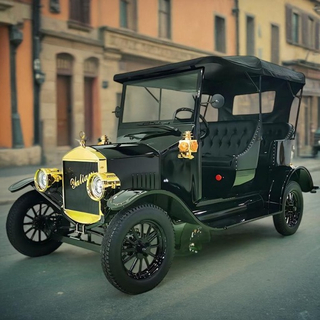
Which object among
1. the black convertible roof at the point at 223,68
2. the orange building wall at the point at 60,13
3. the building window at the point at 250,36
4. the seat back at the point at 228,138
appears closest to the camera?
the black convertible roof at the point at 223,68

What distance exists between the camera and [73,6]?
13969mm

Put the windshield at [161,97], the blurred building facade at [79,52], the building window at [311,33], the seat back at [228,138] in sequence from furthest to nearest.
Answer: the building window at [311,33], the blurred building facade at [79,52], the seat back at [228,138], the windshield at [161,97]

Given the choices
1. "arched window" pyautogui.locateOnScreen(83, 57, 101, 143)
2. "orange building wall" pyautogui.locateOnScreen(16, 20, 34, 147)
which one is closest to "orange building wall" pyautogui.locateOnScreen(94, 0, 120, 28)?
"arched window" pyautogui.locateOnScreen(83, 57, 101, 143)

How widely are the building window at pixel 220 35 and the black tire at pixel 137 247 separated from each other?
1747 centimetres

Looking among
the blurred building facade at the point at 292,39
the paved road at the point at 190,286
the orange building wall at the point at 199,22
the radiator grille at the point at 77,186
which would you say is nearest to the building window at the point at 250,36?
the blurred building facade at the point at 292,39

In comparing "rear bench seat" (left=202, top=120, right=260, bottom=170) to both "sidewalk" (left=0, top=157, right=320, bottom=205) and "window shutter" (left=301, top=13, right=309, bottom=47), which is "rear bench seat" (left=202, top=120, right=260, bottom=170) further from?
"window shutter" (left=301, top=13, right=309, bottom=47)

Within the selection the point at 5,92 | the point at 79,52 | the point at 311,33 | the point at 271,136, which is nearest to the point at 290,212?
the point at 271,136

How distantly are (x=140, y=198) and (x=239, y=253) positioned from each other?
167 centimetres

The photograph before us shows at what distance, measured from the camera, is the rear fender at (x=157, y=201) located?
11.5ft

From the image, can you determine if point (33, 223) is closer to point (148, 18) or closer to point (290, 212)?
point (290, 212)

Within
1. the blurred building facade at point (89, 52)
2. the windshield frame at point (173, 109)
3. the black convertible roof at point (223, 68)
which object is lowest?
the windshield frame at point (173, 109)

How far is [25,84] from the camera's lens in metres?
12.8

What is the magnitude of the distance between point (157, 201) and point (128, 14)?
12.9m

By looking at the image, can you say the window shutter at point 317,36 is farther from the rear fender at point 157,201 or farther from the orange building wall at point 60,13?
the rear fender at point 157,201
